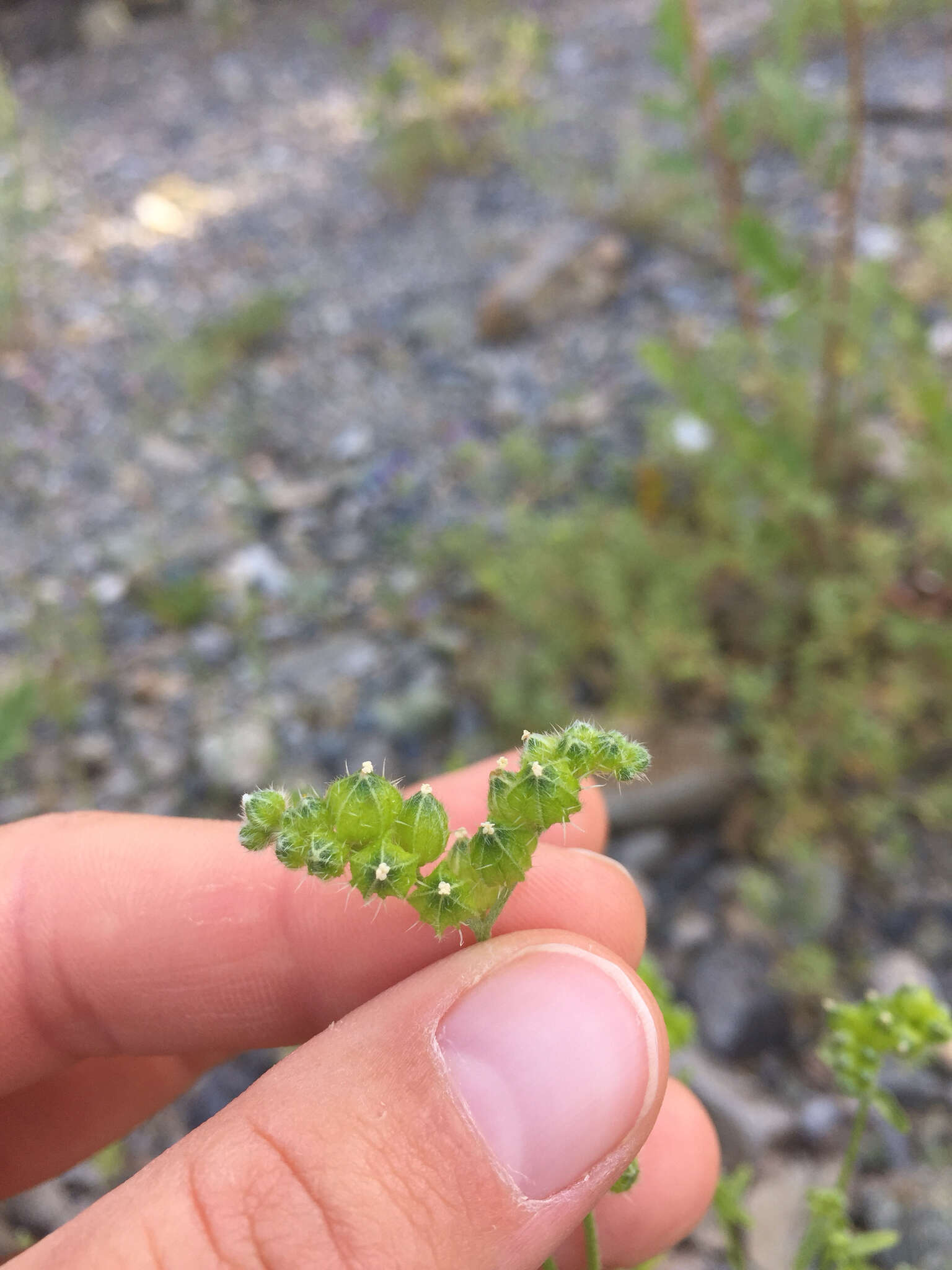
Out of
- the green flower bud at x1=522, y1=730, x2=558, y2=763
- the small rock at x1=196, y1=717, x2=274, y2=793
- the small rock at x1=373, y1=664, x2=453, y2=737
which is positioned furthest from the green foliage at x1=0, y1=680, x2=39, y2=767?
the green flower bud at x1=522, y1=730, x2=558, y2=763

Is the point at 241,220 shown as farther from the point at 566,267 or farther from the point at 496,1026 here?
→ the point at 496,1026

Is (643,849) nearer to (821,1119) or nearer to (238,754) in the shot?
(821,1119)

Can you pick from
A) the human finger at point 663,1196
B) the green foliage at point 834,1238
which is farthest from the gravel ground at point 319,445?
the green foliage at point 834,1238

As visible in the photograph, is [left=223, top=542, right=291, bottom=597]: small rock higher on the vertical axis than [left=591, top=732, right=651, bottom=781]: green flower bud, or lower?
lower

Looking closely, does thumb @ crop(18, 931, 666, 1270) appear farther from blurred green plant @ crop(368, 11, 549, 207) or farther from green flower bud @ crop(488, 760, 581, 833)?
blurred green plant @ crop(368, 11, 549, 207)

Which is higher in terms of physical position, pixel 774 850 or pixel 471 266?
pixel 471 266

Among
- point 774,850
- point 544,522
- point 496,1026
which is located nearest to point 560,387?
point 544,522
